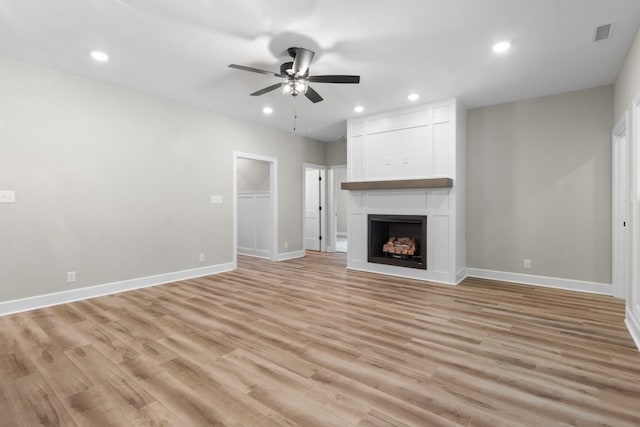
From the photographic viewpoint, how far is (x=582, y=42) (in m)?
3.12

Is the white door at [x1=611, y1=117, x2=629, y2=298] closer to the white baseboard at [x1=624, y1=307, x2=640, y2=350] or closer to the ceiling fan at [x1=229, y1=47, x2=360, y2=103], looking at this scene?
the white baseboard at [x1=624, y1=307, x2=640, y2=350]

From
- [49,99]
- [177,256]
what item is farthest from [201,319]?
[49,99]

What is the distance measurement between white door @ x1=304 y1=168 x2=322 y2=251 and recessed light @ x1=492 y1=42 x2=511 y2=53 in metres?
5.12

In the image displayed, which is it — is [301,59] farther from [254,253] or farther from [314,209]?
[314,209]

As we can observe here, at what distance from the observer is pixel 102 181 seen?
164 inches

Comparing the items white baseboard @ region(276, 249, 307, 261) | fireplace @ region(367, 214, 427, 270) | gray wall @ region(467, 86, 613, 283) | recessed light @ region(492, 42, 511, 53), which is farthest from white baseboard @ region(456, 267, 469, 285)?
white baseboard @ region(276, 249, 307, 261)

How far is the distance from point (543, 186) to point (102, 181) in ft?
20.3

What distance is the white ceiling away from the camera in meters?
2.61

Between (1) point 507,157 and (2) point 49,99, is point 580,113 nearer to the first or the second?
(1) point 507,157

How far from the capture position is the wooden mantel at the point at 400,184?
183 inches

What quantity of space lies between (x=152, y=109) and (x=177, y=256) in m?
2.25

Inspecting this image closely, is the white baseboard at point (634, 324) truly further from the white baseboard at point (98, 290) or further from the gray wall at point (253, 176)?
the gray wall at point (253, 176)

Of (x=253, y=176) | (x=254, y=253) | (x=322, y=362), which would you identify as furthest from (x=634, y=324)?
(x=253, y=176)

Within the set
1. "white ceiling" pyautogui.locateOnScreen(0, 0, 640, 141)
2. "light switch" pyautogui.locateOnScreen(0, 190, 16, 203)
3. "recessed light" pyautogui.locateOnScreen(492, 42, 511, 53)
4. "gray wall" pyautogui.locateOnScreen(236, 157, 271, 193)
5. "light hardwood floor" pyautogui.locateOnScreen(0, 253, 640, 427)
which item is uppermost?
"white ceiling" pyautogui.locateOnScreen(0, 0, 640, 141)
